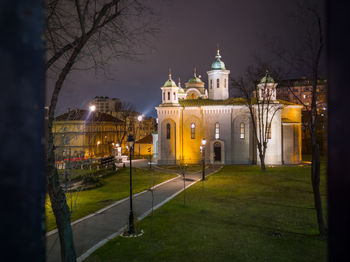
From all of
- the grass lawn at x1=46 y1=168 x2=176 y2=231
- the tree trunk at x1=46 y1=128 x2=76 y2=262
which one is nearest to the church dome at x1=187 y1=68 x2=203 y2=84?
the grass lawn at x1=46 y1=168 x2=176 y2=231

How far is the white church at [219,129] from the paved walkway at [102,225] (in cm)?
2131

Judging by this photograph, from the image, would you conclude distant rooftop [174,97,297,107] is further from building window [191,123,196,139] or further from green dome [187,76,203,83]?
green dome [187,76,203,83]

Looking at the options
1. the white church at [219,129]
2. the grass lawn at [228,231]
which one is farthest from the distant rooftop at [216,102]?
the grass lawn at [228,231]

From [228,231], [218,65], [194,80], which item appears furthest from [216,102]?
[228,231]

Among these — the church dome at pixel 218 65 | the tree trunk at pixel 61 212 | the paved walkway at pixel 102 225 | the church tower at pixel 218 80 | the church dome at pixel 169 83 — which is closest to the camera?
the tree trunk at pixel 61 212

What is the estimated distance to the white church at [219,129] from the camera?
3966 cm

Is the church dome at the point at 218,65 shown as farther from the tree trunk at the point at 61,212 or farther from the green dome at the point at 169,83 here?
the tree trunk at the point at 61,212

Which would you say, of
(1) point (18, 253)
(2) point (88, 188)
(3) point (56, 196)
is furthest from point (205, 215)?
(1) point (18, 253)

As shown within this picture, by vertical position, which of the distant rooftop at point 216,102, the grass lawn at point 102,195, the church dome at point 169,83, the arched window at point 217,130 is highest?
the church dome at point 169,83

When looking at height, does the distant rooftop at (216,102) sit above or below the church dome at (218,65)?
below

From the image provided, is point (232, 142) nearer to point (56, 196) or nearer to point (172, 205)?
point (172, 205)

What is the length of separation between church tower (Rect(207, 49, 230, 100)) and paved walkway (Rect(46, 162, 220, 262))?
26347 millimetres

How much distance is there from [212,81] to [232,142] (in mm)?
10479

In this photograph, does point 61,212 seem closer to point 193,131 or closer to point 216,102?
point 193,131
